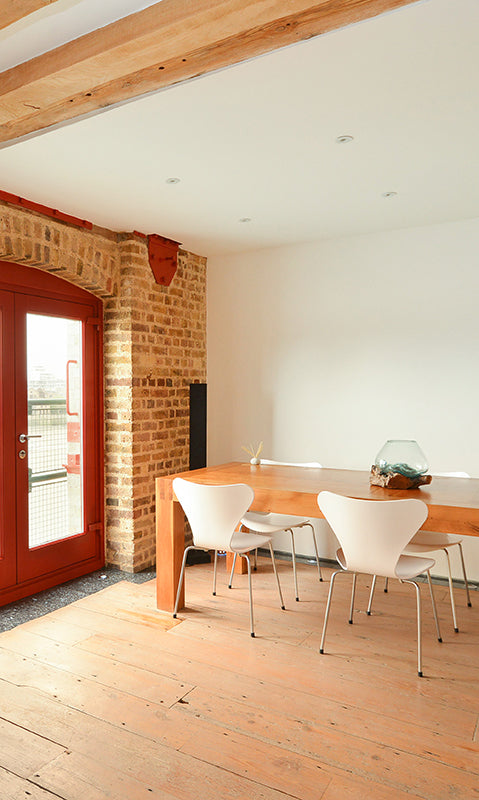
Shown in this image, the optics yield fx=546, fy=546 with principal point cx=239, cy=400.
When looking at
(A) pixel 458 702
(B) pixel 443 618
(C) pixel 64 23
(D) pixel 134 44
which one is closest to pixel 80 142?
(C) pixel 64 23

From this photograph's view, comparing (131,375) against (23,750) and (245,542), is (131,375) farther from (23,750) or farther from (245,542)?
(23,750)

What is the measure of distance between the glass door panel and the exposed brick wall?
0.88 ft

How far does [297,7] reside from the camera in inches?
55.6

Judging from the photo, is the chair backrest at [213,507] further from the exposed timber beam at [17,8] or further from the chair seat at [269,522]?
the exposed timber beam at [17,8]

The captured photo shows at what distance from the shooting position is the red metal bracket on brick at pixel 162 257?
454cm

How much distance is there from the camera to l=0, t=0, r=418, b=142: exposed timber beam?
1445 mm

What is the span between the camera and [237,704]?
2465 mm

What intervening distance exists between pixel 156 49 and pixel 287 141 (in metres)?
1.33

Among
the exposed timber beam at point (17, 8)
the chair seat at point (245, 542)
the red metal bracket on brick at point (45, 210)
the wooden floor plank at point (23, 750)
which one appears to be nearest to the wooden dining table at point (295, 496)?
the chair seat at point (245, 542)

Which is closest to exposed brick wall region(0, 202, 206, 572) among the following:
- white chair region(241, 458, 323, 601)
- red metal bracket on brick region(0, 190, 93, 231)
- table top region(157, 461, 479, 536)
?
red metal bracket on brick region(0, 190, 93, 231)

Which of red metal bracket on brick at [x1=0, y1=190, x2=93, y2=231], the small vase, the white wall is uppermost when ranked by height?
red metal bracket on brick at [x1=0, y1=190, x2=93, y2=231]

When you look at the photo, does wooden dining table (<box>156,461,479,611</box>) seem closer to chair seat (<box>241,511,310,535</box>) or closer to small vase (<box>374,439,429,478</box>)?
small vase (<box>374,439,429,478</box>)

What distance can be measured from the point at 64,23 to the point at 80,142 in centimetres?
108

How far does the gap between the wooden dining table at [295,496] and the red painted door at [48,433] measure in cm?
104
